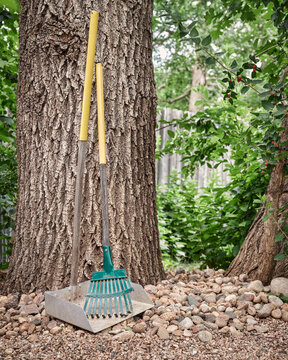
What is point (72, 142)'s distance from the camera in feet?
6.32

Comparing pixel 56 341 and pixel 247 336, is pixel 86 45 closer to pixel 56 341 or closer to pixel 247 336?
pixel 56 341

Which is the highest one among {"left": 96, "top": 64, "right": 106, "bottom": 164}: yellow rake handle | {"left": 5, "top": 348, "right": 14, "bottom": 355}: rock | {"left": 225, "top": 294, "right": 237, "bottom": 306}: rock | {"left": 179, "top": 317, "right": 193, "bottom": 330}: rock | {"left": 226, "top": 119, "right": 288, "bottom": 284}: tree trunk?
{"left": 96, "top": 64, "right": 106, "bottom": 164}: yellow rake handle

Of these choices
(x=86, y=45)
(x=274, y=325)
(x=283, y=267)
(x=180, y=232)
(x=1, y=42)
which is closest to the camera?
(x=274, y=325)

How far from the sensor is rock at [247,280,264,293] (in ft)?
6.51

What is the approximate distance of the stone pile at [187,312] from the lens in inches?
63.1

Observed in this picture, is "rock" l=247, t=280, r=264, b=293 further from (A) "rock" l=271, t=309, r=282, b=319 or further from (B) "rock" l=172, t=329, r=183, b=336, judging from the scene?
(B) "rock" l=172, t=329, r=183, b=336

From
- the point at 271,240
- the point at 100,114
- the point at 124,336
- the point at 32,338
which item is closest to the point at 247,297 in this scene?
the point at 271,240

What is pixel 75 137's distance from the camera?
6.31 ft

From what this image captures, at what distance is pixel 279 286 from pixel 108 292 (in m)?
1.00

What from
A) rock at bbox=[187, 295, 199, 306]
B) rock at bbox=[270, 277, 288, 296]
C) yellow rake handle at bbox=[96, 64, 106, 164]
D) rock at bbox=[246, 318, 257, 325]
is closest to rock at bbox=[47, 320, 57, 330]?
rock at bbox=[187, 295, 199, 306]

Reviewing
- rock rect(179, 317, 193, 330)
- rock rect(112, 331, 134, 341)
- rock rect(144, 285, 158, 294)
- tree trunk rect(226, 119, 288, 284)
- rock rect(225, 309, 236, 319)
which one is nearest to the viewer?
rock rect(112, 331, 134, 341)

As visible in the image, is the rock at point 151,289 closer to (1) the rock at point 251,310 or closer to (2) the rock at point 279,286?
(1) the rock at point 251,310

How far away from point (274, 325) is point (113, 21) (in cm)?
187

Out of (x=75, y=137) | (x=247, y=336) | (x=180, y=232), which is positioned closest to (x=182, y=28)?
(x=75, y=137)
